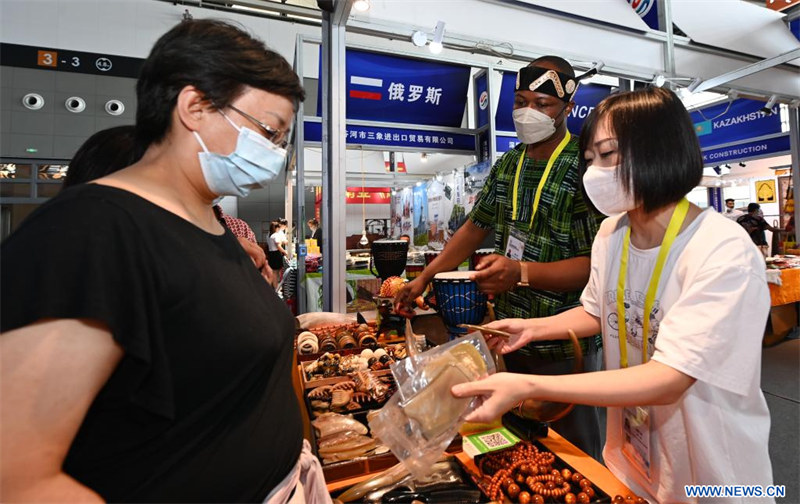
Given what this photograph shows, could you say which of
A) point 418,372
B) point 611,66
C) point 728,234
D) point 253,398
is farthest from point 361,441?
point 611,66

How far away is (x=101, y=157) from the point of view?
1062mm

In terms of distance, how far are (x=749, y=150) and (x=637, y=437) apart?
729 cm

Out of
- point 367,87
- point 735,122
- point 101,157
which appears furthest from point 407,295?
point 735,122

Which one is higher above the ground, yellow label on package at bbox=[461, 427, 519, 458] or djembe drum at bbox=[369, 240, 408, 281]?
djembe drum at bbox=[369, 240, 408, 281]

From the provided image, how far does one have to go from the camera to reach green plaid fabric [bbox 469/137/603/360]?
5.25ft

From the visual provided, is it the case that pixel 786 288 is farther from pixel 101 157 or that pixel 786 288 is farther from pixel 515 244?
pixel 101 157

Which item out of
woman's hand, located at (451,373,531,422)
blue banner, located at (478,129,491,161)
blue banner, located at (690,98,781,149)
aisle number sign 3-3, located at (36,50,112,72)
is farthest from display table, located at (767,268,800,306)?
aisle number sign 3-3, located at (36,50,112,72)

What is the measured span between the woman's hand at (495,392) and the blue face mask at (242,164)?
0.69 metres

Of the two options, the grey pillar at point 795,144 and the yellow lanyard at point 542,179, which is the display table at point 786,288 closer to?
the grey pillar at point 795,144

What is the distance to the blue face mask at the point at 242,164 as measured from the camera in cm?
84

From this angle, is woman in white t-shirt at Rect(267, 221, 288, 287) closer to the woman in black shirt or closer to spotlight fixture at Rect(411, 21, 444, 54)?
spotlight fixture at Rect(411, 21, 444, 54)

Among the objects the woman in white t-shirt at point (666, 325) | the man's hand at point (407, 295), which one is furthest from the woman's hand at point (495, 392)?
the man's hand at point (407, 295)

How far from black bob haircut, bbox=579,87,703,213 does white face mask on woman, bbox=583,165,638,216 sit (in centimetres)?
2

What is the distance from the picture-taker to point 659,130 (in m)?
1.01
